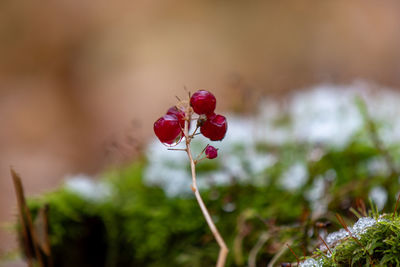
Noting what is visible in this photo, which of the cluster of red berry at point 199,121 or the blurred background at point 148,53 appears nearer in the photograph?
the cluster of red berry at point 199,121

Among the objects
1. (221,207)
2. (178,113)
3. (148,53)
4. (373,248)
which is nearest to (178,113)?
(178,113)

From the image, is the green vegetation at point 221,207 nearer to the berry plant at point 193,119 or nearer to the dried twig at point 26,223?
the dried twig at point 26,223

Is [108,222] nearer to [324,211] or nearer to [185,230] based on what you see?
[185,230]

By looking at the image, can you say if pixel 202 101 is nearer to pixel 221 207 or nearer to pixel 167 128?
pixel 167 128

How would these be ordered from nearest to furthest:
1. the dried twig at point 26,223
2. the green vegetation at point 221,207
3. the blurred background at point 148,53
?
the dried twig at point 26,223 < the green vegetation at point 221,207 < the blurred background at point 148,53

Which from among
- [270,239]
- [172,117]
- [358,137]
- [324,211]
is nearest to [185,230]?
[270,239]

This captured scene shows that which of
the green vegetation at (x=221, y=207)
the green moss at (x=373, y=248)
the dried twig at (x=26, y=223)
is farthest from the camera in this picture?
Answer: the green vegetation at (x=221, y=207)

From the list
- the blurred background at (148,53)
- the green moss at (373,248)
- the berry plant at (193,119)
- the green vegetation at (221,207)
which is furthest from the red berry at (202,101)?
the blurred background at (148,53)
